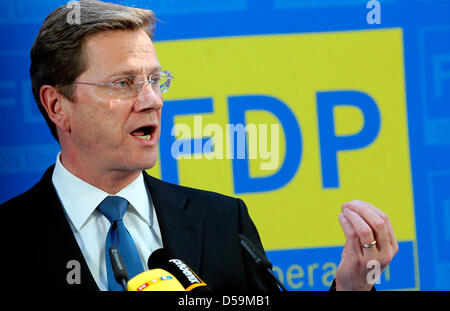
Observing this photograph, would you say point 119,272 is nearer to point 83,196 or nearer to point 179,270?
point 179,270

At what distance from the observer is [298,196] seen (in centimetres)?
203

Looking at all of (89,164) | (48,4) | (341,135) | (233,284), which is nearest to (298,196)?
(341,135)

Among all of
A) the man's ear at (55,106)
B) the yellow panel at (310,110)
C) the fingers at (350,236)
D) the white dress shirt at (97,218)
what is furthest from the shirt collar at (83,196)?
the fingers at (350,236)

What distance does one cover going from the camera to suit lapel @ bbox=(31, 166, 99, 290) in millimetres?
1510

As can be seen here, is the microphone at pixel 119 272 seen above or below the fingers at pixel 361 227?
below

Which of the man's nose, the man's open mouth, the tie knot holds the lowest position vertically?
the tie knot

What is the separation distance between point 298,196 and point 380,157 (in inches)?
12.1

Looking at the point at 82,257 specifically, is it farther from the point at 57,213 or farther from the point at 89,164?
the point at 89,164

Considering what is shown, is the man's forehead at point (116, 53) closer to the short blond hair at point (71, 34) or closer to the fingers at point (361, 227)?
the short blond hair at point (71, 34)

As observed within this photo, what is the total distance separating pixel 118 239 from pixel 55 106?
457 mm

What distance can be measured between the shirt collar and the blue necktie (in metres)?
0.02

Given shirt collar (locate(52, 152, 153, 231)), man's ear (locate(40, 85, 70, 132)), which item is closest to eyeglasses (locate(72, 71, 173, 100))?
man's ear (locate(40, 85, 70, 132))

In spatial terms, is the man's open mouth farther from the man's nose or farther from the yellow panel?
the yellow panel

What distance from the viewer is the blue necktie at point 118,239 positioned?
1.48 meters
